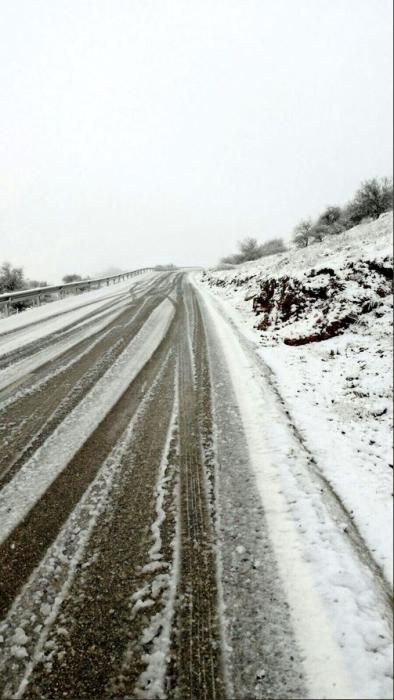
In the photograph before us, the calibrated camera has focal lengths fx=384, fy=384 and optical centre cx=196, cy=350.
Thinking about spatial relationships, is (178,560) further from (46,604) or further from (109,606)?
(46,604)

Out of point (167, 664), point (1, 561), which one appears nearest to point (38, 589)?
point (1, 561)

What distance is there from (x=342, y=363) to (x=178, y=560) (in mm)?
4533

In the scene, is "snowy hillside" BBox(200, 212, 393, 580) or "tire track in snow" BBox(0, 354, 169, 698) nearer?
"tire track in snow" BBox(0, 354, 169, 698)

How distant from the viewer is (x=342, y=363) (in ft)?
20.3

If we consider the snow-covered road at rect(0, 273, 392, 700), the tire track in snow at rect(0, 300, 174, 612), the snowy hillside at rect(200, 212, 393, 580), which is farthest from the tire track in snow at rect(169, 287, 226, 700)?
the snowy hillside at rect(200, 212, 393, 580)

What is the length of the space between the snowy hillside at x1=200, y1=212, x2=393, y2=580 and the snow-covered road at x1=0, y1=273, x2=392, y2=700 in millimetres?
201

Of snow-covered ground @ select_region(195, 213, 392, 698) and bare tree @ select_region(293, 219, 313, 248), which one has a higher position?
bare tree @ select_region(293, 219, 313, 248)

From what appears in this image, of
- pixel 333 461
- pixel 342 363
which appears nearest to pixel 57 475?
pixel 333 461

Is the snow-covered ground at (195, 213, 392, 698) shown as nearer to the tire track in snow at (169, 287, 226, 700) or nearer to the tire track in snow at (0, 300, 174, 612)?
the tire track in snow at (169, 287, 226, 700)

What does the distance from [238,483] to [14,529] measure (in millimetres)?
1820

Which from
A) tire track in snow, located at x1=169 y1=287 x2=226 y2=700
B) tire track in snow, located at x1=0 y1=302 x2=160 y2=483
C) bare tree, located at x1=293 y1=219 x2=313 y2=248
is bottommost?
tire track in snow, located at x1=169 y1=287 x2=226 y2=700

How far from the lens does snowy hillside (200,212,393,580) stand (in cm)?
326

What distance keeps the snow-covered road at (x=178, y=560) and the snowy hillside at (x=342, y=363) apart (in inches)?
7.9

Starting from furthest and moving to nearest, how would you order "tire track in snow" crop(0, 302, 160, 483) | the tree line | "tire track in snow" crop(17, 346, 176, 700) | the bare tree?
the bare tree < the tree line < "tire track in snow" crop(0, 302, 160, 483) < "tire track in snow" crop(17, 346, 176, 700)
